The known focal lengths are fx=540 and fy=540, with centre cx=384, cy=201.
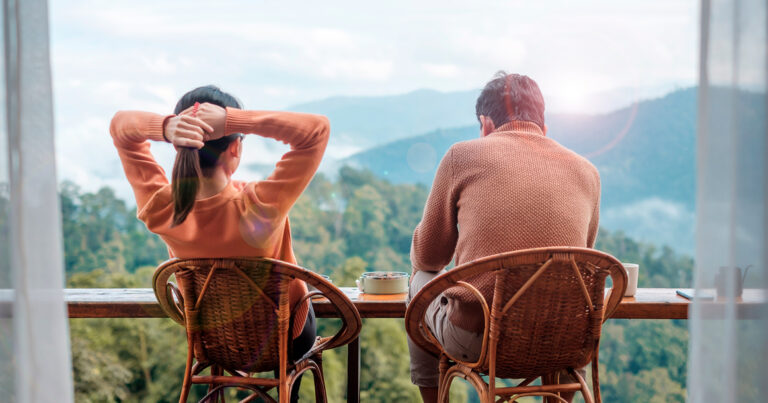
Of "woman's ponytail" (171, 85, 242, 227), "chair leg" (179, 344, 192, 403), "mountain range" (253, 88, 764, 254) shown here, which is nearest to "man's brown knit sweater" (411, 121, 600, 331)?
"woman's ponytail" (171, 85, 242, 227)

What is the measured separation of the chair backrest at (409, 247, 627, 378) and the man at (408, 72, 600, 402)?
0.09 meters

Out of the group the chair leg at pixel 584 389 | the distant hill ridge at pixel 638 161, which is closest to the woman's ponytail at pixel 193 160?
the chair leg at pixel 584 389

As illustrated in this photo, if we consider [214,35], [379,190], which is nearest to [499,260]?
[379,190]

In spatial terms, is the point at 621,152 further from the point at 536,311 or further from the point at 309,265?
the point at 536,311

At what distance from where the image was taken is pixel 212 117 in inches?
53.9

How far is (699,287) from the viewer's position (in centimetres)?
112

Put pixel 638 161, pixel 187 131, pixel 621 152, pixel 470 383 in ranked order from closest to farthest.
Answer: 1. pixel 187 131
2. pixel 470 383
3. pixel 638 161
4. pixel 621 152

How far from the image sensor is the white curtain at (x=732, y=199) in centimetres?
106

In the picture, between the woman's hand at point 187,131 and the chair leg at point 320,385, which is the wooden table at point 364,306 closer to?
the chair leg at point 320,385

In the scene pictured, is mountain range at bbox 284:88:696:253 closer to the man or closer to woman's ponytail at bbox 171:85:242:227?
the man

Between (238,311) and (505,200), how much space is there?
743 mm

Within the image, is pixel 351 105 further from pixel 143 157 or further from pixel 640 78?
pixel 143 157

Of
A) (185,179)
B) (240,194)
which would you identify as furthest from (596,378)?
(185,179)

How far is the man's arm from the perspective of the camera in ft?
4.89
